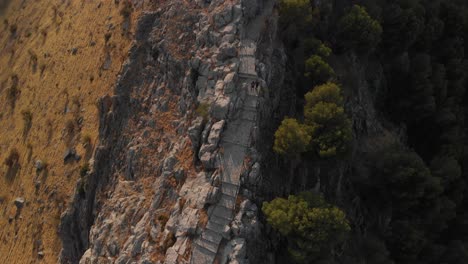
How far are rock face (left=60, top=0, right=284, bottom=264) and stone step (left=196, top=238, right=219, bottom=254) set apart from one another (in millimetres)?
80

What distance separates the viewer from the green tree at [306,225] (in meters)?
29.5

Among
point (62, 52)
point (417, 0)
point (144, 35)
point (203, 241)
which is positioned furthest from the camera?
point (62, 52)

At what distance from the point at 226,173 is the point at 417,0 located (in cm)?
3273

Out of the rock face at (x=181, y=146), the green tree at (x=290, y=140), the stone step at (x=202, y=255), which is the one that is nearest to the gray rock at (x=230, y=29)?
the rock face at (x=181, y=146)

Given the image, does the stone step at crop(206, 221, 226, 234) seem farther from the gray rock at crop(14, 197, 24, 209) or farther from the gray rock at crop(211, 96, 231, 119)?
the gray rock at crop(14, 197, 24, 209)

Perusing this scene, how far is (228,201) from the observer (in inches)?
1240

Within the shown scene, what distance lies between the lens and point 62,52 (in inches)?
1935

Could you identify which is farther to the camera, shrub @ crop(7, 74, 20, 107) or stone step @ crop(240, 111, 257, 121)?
shrub @ crop(7, 74, 20, 107)

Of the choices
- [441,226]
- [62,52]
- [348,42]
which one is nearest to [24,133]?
[62,52]

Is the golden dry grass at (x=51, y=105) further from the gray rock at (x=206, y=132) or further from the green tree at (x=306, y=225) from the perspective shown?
the green tree at (x=306, y=225)

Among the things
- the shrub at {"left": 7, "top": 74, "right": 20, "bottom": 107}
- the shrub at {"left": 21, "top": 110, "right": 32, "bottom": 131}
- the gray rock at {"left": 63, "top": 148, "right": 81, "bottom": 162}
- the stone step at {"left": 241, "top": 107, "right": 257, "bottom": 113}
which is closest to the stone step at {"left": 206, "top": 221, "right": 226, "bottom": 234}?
the stone step at {"left": 241, "top": 107, "right": 257, "bottom": 113}

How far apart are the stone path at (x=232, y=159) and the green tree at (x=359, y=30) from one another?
10953 mm

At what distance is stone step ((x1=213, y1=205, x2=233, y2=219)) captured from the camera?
102 ft

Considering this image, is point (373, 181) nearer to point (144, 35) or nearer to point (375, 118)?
point (375, 118)
